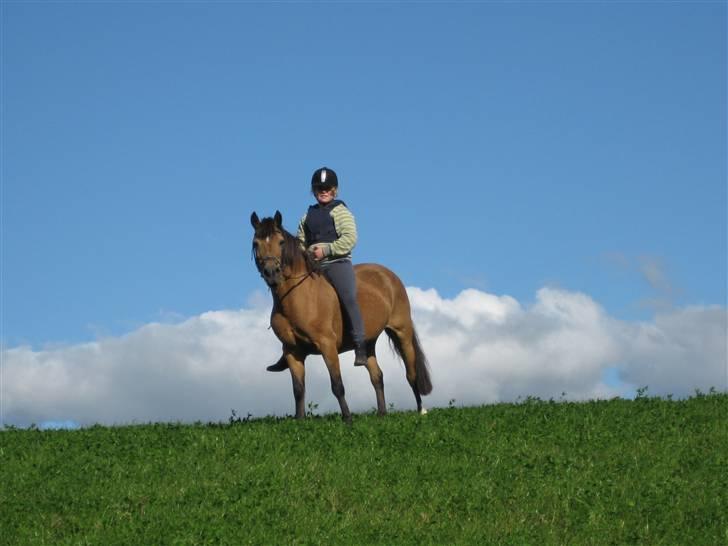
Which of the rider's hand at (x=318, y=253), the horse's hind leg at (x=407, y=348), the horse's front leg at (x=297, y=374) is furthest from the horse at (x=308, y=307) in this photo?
the horse's hind leg at (x=407, y=348)

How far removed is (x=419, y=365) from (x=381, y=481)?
18.9ft

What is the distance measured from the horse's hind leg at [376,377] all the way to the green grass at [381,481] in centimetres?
44

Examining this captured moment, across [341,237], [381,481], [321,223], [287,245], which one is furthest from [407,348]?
[381,481]

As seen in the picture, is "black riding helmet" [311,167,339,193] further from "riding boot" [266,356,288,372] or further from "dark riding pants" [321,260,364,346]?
"riding boot" [266,356,288,372]

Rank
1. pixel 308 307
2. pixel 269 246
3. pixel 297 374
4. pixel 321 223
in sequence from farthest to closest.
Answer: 1. pixel 321 223
2. pixel 297 374
3. pixel 308 307
4. pixel 269 246

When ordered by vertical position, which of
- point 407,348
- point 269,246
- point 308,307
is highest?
point 269,246

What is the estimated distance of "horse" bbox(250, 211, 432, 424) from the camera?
1858 cm

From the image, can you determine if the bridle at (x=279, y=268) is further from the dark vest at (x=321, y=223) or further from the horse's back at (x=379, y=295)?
the horse's back at (x=379, y=295)

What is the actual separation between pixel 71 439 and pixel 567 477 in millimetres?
9316

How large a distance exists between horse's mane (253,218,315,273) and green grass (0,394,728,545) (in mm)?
2987

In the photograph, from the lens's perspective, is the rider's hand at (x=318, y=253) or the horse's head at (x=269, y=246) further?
the rider's hand at (x=318, y=253)

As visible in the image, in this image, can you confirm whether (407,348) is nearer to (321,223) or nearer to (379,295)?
(379,295)

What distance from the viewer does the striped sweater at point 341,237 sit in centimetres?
1956

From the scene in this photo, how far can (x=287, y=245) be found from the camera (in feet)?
61.8
